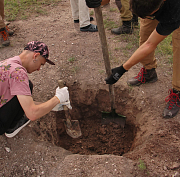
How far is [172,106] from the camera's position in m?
2.26

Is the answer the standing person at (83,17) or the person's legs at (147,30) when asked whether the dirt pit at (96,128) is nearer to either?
the person's legs at (147,30)

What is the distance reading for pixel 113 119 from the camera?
8.84ft

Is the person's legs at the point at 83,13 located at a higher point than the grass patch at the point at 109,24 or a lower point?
higher

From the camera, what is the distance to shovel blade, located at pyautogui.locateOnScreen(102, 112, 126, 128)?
2.64 meters

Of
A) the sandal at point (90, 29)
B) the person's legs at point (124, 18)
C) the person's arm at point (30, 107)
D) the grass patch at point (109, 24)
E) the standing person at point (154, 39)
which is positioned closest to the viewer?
the standing person at point (154, 39)

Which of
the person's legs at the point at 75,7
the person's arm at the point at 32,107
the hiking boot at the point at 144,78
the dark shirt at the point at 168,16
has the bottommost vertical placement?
the hiking boot at the point at 144,78

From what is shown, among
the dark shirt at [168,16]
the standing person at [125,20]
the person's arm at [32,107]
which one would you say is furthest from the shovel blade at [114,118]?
the standing person at [125,20]

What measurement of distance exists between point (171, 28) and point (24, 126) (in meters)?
2.03

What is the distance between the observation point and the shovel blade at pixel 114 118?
2.64 meters

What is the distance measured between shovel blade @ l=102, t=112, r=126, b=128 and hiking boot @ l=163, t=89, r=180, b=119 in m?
0.63

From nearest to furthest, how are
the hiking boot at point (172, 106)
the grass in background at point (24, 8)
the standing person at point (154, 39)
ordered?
the standing person at point (154, 39)
the hiking boot at point (172, 106)
the grass in background at point (24, 8)

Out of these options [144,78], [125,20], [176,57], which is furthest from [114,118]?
[125,20]

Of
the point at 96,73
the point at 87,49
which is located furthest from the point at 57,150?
the point at 87,49

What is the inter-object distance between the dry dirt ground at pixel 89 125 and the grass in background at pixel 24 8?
59cm
